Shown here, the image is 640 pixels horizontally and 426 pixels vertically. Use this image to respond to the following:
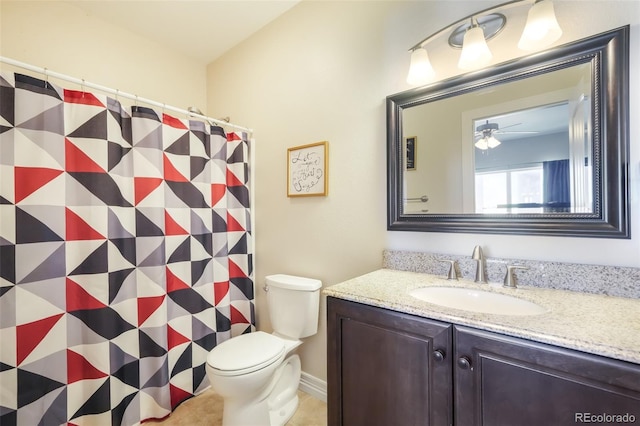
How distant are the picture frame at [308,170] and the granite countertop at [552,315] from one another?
29.5 inches

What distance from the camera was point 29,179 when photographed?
4.04ft

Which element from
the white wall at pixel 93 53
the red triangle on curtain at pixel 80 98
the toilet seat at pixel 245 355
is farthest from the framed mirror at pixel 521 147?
the white wall at pixel 93 53

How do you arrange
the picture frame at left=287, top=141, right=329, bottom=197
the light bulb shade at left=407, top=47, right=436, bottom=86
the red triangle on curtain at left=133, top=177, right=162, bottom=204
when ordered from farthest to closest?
1. the picture frame at left=287, top=141, right=329, bottom=197
2. the red triangle on curtain at left=133, top=177, right=162, bottom=204
3. the light bulb shade at left=407, top=47, right=436, bottom=86

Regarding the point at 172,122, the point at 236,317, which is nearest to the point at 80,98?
the point at 172,122

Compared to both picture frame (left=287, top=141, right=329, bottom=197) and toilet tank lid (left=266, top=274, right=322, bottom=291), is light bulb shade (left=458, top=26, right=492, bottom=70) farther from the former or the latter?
toilet tank lid (left=266, top=274, right=322, bottom=291)

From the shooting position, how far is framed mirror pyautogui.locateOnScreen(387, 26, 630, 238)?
3.19 feet

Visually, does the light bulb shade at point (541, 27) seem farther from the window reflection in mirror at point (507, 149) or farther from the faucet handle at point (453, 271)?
the faucet handle at point (453, 271)

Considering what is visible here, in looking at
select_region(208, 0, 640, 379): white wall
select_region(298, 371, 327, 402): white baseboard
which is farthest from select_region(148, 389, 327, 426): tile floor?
select_region(208, 0, 640, 379): white wall

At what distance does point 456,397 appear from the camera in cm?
84

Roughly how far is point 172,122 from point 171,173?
0.31 meters

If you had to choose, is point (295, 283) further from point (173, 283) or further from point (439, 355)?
point (439, 355)

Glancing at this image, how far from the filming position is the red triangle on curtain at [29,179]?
3.96 ft

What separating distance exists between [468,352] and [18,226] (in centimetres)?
181

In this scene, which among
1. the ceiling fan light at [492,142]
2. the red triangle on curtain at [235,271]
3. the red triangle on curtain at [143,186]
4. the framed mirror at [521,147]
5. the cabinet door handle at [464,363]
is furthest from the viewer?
the red triangle on curtain at [235,271]
